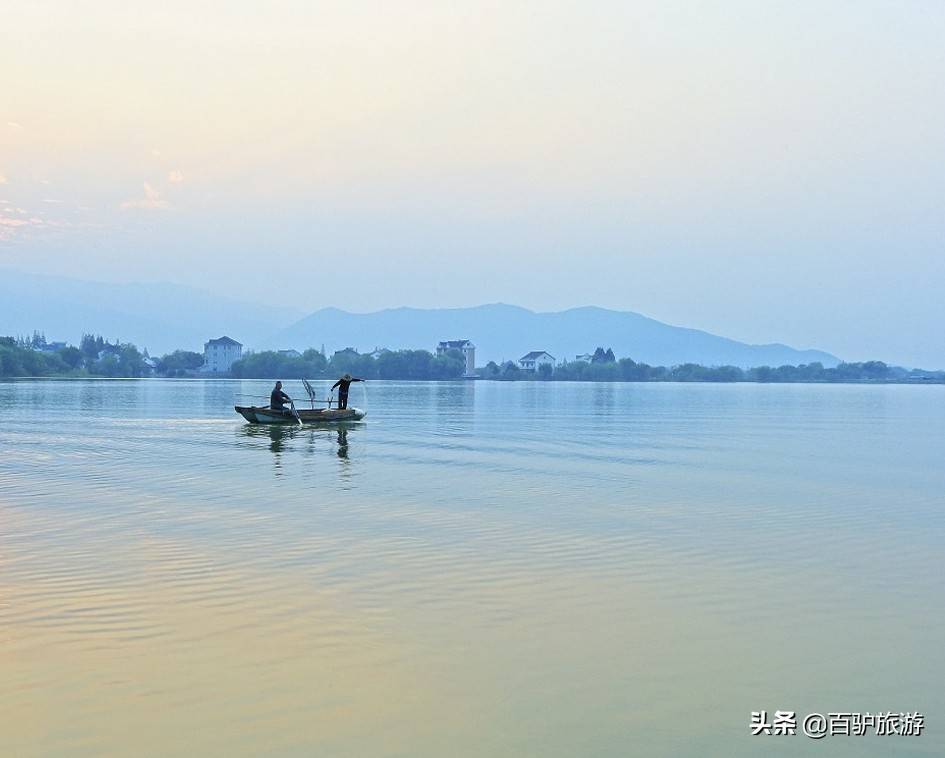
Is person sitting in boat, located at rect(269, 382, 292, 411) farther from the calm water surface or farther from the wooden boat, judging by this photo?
the calm water surface

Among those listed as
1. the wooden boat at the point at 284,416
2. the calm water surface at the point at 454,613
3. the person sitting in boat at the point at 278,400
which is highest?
the person sitting in boat at the point at 278,400

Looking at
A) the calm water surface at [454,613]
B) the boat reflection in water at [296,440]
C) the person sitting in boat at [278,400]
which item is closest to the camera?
the calm water surface at [454,613]

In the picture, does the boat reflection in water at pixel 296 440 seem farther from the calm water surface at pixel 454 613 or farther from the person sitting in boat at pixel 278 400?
the calm water surface at pixel 454 613

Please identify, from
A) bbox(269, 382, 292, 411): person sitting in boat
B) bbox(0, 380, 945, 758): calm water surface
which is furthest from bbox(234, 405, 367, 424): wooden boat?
bbox(0, 380, 945, 758): calm water surface

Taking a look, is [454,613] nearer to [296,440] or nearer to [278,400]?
[296,440]

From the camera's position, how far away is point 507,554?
1650 cm

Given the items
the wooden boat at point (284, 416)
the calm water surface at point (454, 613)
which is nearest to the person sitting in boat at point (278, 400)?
the wooden boat at point (284, 416)

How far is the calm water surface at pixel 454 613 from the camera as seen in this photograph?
8.86 m

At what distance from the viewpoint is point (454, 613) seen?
12.5 meters

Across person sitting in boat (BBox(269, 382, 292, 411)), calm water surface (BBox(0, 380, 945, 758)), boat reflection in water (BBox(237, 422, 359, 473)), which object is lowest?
calm water surface (BBox(0, 380, 945, 758))

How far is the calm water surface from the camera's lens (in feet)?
29.1

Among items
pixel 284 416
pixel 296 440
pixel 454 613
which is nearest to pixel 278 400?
pixel 284 416

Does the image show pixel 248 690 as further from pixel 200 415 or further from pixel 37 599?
pixel 200 415

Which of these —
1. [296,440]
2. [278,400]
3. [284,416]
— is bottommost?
[296,440]
